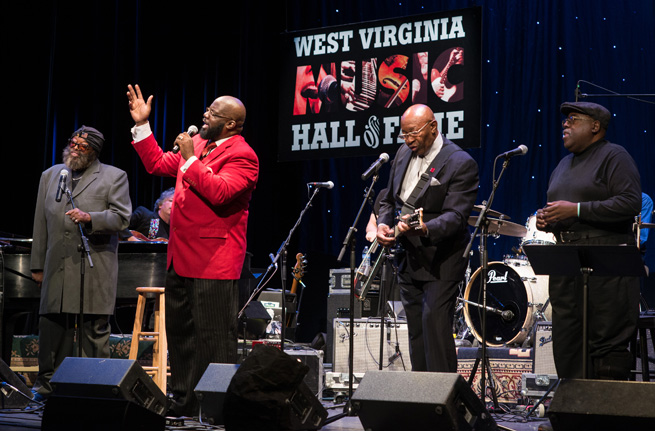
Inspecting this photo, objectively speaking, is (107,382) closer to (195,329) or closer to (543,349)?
(195,329)

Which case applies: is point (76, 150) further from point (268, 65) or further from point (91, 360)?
point (268, 65)

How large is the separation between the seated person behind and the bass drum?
318 cm

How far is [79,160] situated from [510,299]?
14.6 feet

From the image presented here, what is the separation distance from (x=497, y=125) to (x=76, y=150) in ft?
17.0

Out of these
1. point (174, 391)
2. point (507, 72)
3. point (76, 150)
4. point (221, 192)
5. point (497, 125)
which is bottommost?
point (174, 391)

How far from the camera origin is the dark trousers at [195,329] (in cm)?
410

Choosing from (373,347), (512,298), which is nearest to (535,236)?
(512,298)

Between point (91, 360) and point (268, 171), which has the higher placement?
point (268, 171)

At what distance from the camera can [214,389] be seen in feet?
12.3

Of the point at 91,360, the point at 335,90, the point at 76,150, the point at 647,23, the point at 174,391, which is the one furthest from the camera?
the point at 335,90

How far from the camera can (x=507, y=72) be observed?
8930 millimetres

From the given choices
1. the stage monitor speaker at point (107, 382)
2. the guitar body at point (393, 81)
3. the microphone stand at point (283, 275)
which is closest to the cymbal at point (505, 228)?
the microphone stand at point (283, 275)

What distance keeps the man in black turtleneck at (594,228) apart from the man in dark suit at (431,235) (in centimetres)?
50

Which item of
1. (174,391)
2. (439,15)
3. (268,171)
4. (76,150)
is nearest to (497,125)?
(439,15)
